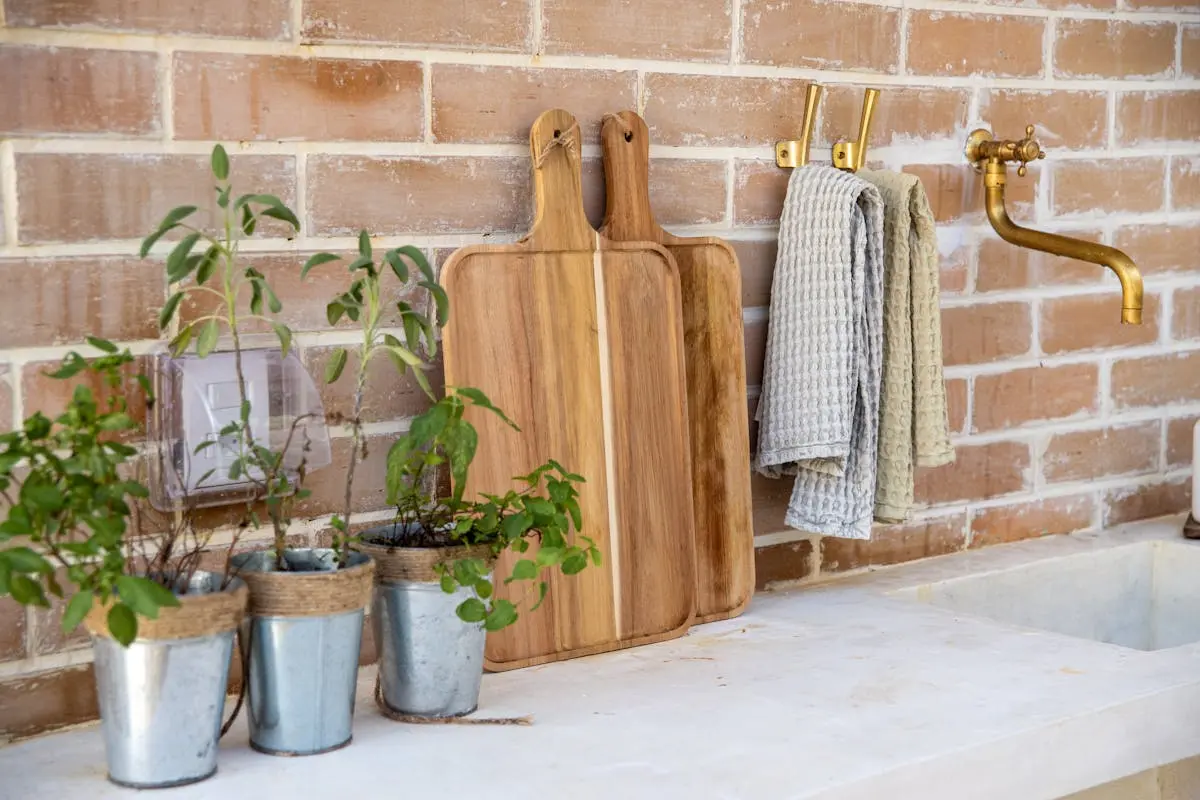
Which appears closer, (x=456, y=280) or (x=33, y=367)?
(x=33, y=367)

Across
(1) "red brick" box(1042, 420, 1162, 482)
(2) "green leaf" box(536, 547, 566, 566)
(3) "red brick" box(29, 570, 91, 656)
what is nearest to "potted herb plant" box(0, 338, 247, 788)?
(3) "red brick" box(29, 570, 91, 656)

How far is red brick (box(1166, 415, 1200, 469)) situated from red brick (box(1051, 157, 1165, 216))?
1.00 ft

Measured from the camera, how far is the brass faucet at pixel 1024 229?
1577 millimetres

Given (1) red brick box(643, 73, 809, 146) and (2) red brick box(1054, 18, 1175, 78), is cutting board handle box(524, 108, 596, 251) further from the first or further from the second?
(2) red brick box(1054, 18, 1175, 78)

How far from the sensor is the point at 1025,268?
1.80 metres

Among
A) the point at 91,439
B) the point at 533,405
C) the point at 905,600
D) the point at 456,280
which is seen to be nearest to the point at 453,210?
the point at 456,280

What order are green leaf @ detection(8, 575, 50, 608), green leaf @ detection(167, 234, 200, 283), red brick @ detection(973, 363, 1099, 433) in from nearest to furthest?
green leaf @ detection(8, 575, 50, 608)
green leaf @ detection(167, 234, 200, 283)
red brick @ detection(973, 363, 1099, 433)

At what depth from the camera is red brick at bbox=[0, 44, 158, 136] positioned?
1082 millimetres

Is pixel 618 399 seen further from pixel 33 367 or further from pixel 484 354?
pixel 33 367

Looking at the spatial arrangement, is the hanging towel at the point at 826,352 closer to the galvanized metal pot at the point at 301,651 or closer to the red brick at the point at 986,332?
the red brick at the point at 986,332

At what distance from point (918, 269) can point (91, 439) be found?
0.95 meters

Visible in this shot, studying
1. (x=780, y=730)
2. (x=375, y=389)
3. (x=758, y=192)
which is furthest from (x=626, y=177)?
(x=780, y=730)

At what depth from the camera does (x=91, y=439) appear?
915 mm

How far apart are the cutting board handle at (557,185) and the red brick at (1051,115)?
0.65m
